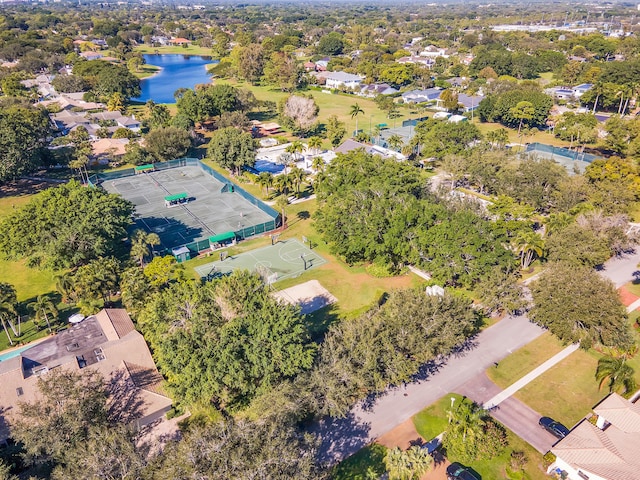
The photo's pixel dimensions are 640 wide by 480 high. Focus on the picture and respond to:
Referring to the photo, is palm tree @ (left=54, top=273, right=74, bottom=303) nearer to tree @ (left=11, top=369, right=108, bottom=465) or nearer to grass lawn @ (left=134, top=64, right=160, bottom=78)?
tree @ (left=11, top=369, right=108, bottom=465)

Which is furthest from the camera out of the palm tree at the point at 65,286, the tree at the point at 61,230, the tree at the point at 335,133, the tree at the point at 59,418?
the tree at the point at 335,133

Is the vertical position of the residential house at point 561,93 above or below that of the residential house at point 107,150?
above

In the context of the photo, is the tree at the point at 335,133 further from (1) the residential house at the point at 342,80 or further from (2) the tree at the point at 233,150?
(1) the residential house at the point at 342,80

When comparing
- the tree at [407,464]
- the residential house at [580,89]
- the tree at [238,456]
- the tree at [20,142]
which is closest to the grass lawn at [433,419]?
the tree at [407,464]

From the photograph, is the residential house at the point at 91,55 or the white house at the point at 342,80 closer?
the white house at the point at 342,80

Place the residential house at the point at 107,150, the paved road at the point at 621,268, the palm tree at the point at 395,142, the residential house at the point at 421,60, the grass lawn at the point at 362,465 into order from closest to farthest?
1. the grass lawn at the point at 362,465
2. the paved road at the point at 621,268
3. the palm tree at the point at 395,142
4. the residential house at the point at 107,150
5. the residential house at the point at 421,60

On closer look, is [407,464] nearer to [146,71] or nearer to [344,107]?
[344,107]

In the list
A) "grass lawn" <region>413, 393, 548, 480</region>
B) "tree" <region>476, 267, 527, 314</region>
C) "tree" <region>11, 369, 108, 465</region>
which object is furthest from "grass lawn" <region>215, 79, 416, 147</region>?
"tree" <region>11, 369, 108, 465</region>
